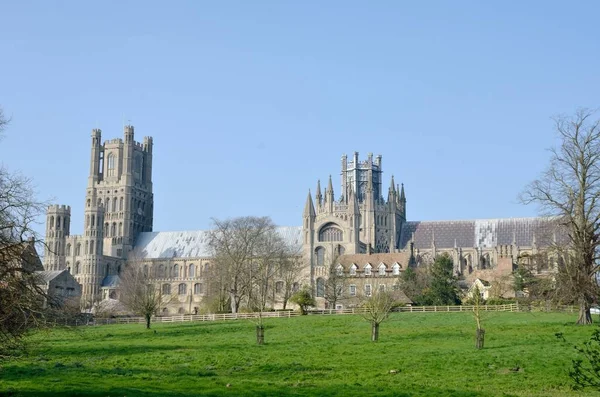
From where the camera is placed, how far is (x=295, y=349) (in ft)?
120

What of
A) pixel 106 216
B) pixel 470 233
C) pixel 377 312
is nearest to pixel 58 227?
pixel 106 216

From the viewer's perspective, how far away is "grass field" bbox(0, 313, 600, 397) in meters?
25.3

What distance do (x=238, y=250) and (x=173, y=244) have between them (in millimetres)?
45245

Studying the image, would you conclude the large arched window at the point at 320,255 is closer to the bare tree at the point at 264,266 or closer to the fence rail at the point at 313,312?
the bare tree at the point at 264,266

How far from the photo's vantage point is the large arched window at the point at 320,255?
97419mm

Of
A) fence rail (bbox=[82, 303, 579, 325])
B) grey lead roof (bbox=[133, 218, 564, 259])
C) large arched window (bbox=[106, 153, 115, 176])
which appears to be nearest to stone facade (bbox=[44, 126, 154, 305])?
large arched window (bbox=[106, 153, 115, 176])

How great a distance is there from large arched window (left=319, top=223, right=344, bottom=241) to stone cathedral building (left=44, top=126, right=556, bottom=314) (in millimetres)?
118

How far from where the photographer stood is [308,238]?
9925 centimetres

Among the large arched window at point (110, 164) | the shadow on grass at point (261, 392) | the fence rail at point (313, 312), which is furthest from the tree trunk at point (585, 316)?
the large arched window at point (110, 164)

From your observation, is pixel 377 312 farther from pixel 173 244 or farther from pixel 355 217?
pixel 173 244

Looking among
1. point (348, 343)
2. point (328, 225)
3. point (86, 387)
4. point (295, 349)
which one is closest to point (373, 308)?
point (348, 343)

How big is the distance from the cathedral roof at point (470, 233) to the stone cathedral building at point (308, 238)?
13cm

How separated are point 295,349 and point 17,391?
14566mm

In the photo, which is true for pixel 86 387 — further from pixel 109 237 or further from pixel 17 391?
pixel 109 237
